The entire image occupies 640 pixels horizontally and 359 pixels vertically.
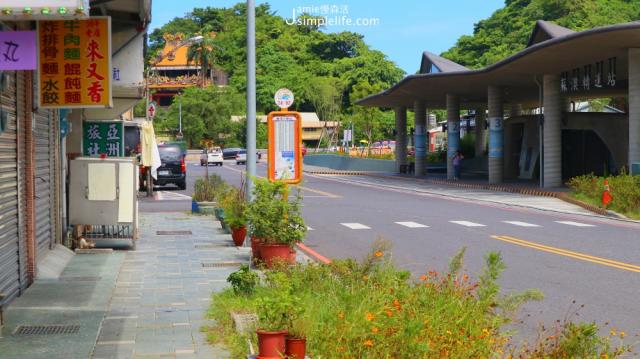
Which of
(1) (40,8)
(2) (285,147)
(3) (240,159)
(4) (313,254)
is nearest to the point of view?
(1) (40,8)

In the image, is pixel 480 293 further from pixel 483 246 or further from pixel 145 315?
pixel 483 246

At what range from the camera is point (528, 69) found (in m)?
39.1

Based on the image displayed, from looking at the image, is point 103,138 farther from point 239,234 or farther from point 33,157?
point 33,157

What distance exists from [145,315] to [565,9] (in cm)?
9360

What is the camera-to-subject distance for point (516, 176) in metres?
52.1

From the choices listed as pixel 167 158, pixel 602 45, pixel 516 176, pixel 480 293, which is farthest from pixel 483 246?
pixel 516 176

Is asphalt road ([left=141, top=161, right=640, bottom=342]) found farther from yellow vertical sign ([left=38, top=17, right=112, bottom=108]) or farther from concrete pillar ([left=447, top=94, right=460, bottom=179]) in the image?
concrete pillar ([left=447, top=94, right=460, bottom=179])

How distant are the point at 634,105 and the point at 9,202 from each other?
85.6ft

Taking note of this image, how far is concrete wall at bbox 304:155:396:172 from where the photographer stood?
6656 centimetres

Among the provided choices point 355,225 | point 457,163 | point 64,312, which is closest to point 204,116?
point 457,163

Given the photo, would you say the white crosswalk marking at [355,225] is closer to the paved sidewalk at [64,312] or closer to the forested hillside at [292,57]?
the paved sidewalk at [64,312]

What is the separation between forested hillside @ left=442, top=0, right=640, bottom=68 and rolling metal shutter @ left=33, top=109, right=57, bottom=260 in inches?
3146

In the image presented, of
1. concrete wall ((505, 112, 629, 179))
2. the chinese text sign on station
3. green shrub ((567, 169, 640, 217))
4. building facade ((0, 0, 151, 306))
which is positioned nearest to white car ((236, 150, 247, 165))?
concrete wall ((505, 112, 629, 179))

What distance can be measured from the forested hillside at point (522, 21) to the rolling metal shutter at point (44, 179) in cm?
7992
